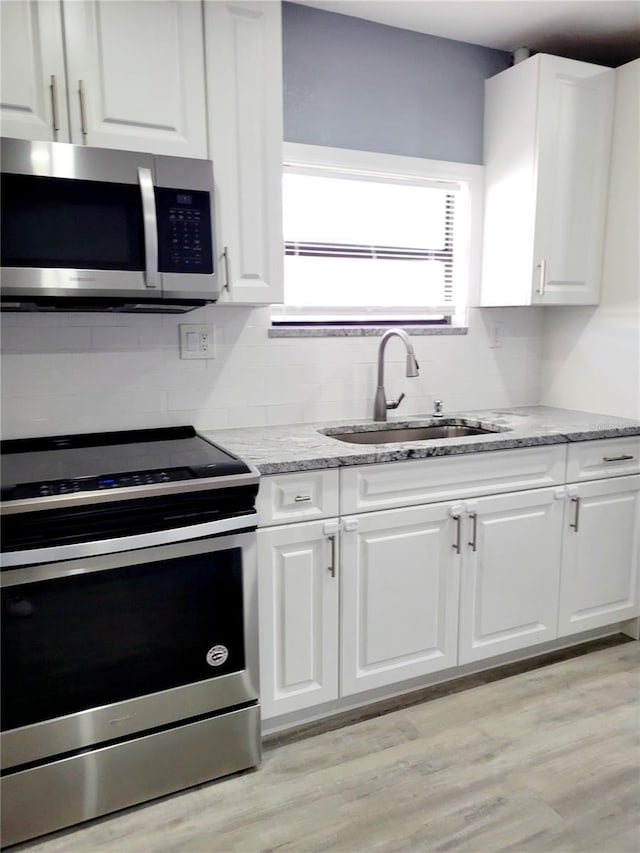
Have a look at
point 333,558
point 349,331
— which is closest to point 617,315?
point 349,331

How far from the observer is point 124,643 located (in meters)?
1.64

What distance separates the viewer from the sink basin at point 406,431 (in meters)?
2.48

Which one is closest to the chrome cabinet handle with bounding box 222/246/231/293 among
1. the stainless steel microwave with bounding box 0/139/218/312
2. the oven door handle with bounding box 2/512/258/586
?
the stainless steel microwave with bounding box 0/139/218/312

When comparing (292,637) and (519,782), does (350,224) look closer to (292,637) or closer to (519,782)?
(292,637)

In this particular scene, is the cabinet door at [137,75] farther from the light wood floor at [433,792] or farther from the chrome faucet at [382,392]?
→ the light wood floor at [433,792]

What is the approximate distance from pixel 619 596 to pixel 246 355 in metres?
1.81

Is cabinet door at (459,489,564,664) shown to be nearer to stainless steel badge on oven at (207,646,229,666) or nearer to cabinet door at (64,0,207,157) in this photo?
stainless steel badge on oven at (207,646,229,666)

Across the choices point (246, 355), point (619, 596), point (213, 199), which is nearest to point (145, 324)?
point (246, 355)

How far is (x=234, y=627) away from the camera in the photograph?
5.82 ft

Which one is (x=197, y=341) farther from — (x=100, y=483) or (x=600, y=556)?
(x=600, y=556)

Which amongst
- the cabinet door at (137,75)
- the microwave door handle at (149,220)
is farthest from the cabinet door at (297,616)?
the cabinet door at (137,75)

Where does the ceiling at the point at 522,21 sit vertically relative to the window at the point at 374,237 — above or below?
above

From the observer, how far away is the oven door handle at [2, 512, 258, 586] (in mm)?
1477

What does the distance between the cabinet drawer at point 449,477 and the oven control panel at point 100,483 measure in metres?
0.55
